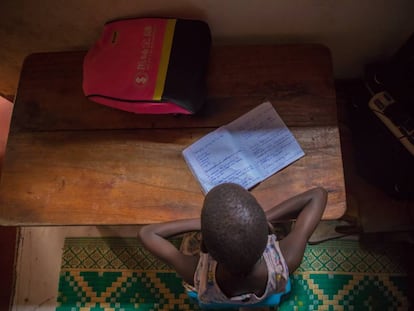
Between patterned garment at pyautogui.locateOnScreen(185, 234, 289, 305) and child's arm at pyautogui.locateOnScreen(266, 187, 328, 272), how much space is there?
1.8 inches

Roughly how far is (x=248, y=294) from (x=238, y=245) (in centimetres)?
24

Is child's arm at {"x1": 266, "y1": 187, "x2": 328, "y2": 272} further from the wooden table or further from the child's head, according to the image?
the child's head

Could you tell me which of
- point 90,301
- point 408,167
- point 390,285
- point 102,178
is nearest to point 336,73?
point 408,167

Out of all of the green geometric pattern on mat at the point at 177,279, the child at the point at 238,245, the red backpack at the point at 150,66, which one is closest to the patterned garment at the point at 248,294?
the child at the point at 238,245

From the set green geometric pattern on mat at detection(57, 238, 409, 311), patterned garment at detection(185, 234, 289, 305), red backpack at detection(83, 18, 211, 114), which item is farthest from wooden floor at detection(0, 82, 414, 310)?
red backpack at detection(83, 18, 211, 114)

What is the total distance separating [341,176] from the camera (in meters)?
1.11

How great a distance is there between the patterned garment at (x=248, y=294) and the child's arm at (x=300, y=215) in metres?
0.04

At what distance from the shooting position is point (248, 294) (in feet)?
3.10

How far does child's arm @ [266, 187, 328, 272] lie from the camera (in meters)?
1.02

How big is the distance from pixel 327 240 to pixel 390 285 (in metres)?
0.27

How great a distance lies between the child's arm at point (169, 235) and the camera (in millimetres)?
1074

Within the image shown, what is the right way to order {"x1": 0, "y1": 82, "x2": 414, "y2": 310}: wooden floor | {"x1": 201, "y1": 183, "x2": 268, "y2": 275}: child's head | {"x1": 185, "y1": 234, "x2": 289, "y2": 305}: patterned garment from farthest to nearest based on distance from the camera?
1. {"x1": 0, "y1": 82, "x2": 414, "y2": 310}: wooden floor
2. {"x1": 185, "y1": 234, "x2": 289, "y2": 305}: patterned garment
3. {"x1": 201, "y1": 183, "x2": 268, "y2": 275}: child's head

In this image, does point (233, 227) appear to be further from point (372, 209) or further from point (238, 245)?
point (372, 209)

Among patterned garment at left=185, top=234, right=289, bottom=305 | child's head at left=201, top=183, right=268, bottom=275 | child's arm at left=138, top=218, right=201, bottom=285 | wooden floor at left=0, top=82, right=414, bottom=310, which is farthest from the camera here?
wooden floor at left=0, top=82, right=414, bottom=310
